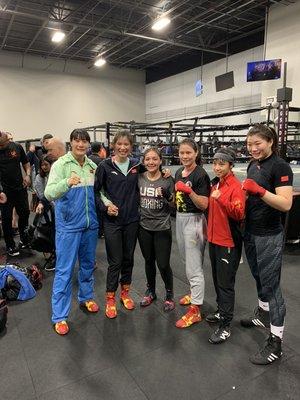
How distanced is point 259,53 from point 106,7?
501 cm

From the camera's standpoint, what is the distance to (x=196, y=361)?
188 cm

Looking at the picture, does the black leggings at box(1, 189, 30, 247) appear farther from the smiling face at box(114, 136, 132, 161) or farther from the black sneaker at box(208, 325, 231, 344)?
the black sneaker at box(208, 325, 231, 344)

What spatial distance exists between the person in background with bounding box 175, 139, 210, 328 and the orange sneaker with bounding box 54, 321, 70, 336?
80 centimetres

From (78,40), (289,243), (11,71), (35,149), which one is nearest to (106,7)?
(78,40)

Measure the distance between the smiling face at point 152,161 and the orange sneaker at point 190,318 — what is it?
107cm

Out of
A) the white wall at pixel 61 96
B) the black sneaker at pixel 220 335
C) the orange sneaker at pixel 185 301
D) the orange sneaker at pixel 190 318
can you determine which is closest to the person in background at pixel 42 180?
the orange sneaker at pixel 185 301

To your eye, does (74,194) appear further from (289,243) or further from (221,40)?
(221,40)

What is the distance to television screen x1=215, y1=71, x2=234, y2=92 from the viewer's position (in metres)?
10.5

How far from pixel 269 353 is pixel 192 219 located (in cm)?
95

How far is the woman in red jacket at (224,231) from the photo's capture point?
1.89 m

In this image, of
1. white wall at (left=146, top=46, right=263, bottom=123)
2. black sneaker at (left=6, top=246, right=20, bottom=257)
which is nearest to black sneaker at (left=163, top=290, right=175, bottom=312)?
black sneaker at (left=6, top=246, right=20, bottom=257)

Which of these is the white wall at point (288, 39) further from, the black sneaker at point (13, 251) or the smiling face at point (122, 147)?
the black sneaker at point (13, 251)

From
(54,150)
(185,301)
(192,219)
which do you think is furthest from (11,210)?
(192,219)

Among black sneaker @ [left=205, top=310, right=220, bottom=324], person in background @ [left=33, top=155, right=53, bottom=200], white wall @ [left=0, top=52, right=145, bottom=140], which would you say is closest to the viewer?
black sneaker @ [left=205, top=310, right=220, bottom=324]
